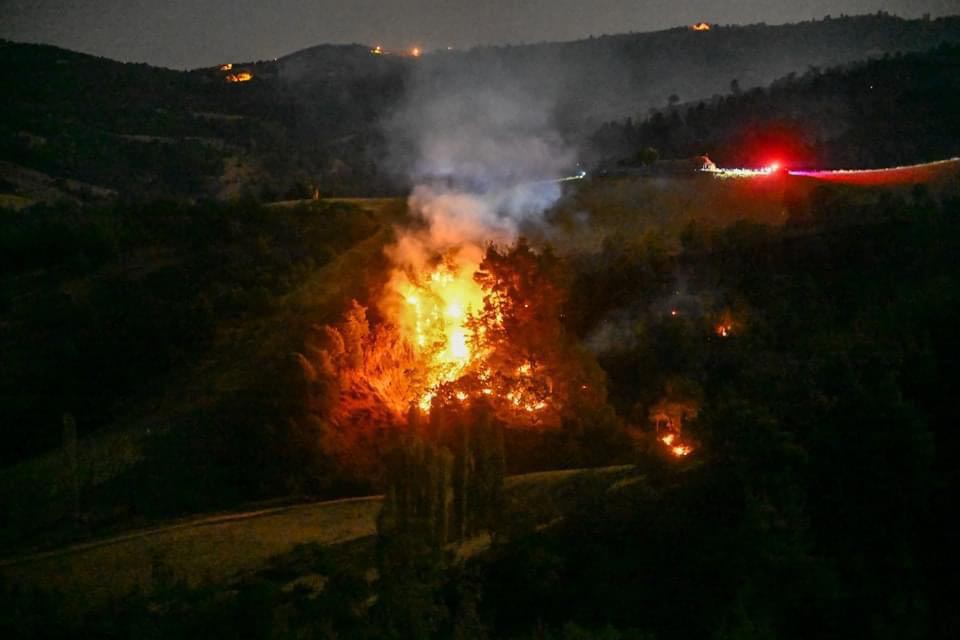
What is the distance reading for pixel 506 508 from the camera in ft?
32.7

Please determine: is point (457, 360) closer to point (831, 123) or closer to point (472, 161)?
point (472, 161)

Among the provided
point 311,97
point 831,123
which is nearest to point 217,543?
point 831,123

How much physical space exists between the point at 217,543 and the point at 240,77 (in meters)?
79.2

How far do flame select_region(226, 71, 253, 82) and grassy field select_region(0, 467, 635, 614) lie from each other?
75.2 metres

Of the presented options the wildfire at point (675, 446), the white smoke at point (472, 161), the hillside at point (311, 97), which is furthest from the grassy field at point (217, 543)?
the hillside at point (311, 97)

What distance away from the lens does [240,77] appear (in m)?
84.5

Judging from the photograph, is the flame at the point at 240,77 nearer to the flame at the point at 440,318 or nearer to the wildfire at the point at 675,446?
the flame at the point at 440,318

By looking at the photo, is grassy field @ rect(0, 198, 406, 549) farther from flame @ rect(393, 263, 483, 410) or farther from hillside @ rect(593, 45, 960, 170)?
hillside @ rect(593, 45, 960, 170)

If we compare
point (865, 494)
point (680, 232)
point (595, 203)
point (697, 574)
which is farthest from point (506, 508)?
point (595, 203)

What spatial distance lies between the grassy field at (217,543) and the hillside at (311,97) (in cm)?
2822

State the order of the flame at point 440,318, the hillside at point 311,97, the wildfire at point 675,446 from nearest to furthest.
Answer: the wildfire at point 675,446, the flame at point 440,318, the hillside at point 311,97

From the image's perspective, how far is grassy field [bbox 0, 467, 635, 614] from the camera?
9.28m

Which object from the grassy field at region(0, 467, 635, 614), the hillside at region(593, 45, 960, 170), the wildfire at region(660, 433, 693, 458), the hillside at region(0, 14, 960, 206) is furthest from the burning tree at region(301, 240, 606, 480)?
the hillside at region(593, 45, 960, 170)

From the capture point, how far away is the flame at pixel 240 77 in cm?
8225
